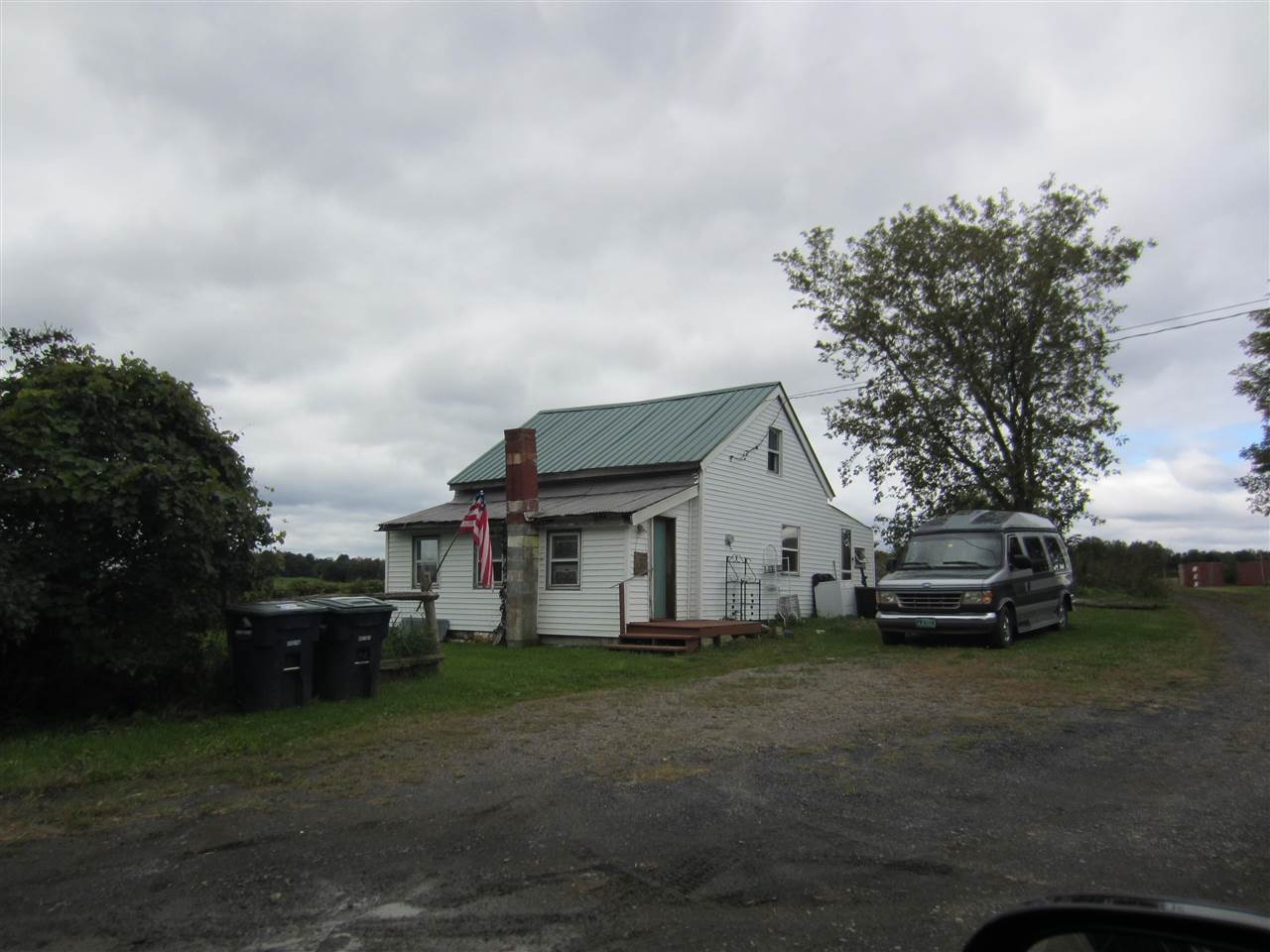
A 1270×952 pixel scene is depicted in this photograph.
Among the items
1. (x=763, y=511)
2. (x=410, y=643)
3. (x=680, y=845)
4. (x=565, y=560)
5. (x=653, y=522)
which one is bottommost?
(x=680, y=845)

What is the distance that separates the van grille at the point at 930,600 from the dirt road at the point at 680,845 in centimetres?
731

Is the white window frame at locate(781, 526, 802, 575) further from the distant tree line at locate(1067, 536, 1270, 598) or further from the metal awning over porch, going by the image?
the distant tree line at locate(1067, 536, 1270, 598)

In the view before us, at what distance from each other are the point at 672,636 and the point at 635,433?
23.4ft

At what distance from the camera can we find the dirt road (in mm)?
4090

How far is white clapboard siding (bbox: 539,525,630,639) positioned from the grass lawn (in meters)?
1.29

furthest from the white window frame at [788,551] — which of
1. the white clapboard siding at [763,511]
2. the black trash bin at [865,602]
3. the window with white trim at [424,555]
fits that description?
the window with white trim at [424,555]

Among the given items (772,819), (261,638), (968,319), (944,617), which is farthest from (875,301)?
(772,819)

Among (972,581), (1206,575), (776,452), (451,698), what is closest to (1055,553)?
(972,581)

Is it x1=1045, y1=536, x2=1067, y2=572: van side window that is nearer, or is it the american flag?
the american flag

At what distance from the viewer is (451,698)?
34.7 ft

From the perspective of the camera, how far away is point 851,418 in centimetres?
2611

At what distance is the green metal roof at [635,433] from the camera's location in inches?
826

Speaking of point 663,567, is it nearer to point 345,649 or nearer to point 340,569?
point 345,649

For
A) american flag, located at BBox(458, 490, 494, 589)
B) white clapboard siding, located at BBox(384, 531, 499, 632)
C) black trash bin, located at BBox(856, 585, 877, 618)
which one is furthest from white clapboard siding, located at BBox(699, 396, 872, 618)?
american flag, located at BBox(458, 490, 494, 589)
